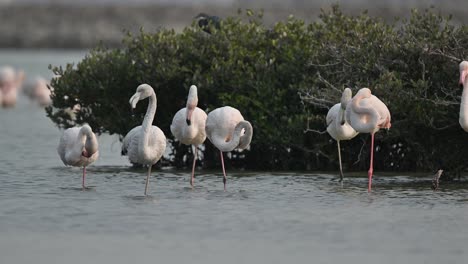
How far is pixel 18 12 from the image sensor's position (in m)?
97.5

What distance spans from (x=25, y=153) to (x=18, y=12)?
77.8 metres

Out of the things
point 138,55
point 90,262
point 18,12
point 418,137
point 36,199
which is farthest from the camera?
point 18,12

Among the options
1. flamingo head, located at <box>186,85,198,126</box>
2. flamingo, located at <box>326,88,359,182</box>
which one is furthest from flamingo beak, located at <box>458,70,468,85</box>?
flamingo head, located at <box>186,85,198,126</box>

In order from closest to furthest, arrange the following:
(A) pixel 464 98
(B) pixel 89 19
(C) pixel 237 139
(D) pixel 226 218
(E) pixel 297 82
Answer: (D) pixel 226 218 < (A) pixel 464 98 < (C) pixel 237 139 < (E) pixel 297 82 < (B) pixel 89 19

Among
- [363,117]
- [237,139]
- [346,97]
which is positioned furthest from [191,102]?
[363,117]

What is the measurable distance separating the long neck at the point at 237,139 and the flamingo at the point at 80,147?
151cm

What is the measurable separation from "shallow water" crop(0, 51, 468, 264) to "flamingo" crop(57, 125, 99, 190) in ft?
1.17

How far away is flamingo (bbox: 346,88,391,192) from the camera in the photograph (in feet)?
51.4

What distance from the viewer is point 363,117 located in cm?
1582

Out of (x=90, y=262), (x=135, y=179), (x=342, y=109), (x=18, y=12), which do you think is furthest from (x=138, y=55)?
(x=18, y=12)

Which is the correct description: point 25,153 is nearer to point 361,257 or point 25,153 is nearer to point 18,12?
point 361,257

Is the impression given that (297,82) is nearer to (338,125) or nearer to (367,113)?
(338,125)

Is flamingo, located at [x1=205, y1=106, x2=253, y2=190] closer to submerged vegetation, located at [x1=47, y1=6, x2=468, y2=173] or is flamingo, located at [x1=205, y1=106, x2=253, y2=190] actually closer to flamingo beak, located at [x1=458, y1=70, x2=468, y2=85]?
submerged vegetation, located at [x1=47, y1=6, x2=468, y2=173]

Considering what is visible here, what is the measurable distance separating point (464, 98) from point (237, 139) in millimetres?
2773
